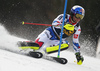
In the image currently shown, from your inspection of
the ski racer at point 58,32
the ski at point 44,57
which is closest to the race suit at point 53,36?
the ski racer at point 58,32

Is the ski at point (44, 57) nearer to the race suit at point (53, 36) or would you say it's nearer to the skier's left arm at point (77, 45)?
the race suit at point (53, 36)

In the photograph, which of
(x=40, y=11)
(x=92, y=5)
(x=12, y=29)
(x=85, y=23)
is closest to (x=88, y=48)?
(x=85, y=23)

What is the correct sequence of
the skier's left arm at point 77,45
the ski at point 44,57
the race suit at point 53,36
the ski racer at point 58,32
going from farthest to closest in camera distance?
the skier's left arm at point 77,45 < the race suit at point 53,36 < the ski racer at point 58,32 < the ski at point 44,57

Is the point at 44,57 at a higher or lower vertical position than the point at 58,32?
lower

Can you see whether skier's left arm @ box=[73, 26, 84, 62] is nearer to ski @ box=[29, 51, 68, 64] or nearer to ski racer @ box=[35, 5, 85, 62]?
ski racer @ box=[35, 5, 85, 62]

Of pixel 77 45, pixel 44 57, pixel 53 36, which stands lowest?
pixel 44 57

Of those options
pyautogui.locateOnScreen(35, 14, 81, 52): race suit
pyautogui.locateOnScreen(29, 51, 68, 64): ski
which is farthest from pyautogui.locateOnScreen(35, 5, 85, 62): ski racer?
pyautogui.locateOnScreen(29, 51, 68, 64): ski

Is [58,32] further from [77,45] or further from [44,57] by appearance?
[44,57]

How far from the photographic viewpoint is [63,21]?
179 inches

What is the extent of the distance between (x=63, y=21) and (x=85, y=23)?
502 centimetres

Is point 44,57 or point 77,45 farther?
point 77,45

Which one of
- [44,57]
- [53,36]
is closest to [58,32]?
[53,36]

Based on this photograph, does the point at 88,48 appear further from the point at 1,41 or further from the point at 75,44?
the point at 1,41

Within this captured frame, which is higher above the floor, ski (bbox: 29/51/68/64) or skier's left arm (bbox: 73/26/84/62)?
skier's left arm (bbox: 73/26/84/62)
